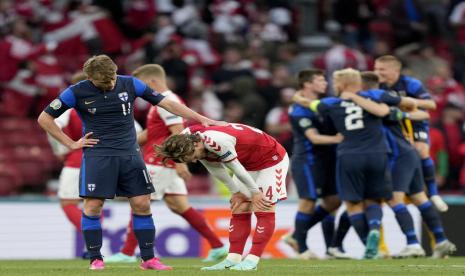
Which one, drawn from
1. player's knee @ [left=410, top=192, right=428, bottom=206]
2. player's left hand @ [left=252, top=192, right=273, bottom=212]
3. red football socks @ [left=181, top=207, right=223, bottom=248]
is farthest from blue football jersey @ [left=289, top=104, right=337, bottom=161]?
player's left hand @ [left=252, top=192, right=273, bottom=212]

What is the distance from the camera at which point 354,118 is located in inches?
570

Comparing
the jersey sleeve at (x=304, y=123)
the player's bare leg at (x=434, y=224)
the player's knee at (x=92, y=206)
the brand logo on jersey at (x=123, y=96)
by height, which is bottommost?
the player's bare leg at (x=434, y=224)

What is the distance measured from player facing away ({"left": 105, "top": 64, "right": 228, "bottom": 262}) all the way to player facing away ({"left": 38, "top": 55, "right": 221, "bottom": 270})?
6.88ft

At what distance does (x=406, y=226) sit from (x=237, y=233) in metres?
3.63

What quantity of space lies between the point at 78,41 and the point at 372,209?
861cm

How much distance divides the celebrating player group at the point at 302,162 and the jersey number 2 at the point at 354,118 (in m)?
0.01

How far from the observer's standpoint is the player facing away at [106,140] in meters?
11.8

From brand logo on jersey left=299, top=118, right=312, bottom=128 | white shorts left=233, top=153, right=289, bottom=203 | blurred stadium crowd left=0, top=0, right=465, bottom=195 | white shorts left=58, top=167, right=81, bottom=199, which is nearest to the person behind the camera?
white shorts left=233, top=153, right=289, bottom=203

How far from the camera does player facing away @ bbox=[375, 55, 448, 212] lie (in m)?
15.0

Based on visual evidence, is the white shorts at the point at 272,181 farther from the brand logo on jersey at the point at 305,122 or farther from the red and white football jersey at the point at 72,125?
the red and white football jersey at the point at 72,125

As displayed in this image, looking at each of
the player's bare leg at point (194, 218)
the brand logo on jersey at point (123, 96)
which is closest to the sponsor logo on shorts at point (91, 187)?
the brand logo on jersey at point (123, 96)

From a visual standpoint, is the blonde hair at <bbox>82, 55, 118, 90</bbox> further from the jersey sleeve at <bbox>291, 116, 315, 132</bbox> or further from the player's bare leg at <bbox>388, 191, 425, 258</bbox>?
the player's bare leg at <bbox>388, 191, 425, 258</bbox>

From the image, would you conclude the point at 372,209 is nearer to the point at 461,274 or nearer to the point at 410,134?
the point at 410,134

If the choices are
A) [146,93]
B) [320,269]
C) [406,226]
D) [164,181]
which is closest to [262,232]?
[320,269]
